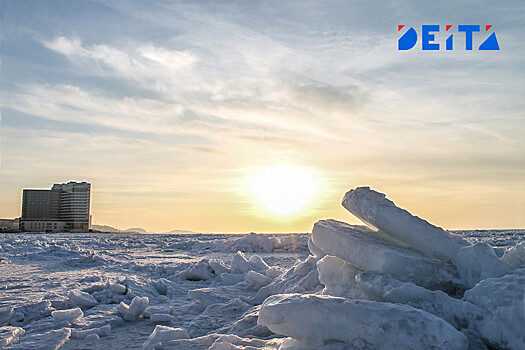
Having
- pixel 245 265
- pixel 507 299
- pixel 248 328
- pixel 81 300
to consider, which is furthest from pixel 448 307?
pixel 245 265

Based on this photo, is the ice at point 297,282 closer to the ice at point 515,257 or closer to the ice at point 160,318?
the ice at point 160,318

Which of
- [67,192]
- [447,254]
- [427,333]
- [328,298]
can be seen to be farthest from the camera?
[67,192]

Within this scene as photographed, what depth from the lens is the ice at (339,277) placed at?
10.3 ft

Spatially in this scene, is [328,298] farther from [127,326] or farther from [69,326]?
[69,326]

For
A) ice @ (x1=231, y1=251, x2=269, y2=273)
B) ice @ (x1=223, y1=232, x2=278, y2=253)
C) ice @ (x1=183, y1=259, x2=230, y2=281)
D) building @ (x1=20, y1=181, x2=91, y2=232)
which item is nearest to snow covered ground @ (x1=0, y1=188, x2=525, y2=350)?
ice @ (x1=231, y1=251, x2=269, y2=273)

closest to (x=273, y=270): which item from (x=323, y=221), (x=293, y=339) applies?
(x=323, y=221)

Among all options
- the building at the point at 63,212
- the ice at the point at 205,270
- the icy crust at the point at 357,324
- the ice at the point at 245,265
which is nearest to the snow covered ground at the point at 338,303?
the icy crust at the point at 357,324

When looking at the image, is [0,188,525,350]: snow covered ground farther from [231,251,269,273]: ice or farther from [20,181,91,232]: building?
[20,181,91,232]: building

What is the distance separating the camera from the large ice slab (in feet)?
7.59

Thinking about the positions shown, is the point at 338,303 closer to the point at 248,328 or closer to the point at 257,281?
the point at 248,328

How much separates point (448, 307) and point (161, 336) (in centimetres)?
211

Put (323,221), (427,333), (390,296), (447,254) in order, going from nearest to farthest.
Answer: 1. (427,333)
2. (390,296)
3. (447,254)
4. (323,221)

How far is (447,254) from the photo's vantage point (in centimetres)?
327

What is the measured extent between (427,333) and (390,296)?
469 mm
